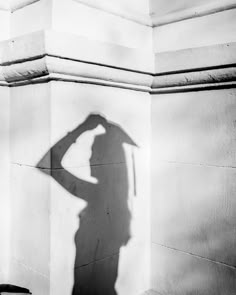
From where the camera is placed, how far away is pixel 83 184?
198 cm

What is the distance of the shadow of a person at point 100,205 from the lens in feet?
6.31

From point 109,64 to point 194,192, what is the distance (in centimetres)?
93

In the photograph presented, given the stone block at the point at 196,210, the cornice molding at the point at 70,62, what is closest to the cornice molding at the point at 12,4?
the cornice molding at the point at 70,62

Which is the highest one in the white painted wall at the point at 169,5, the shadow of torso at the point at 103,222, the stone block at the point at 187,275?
the white painted wall at the point at 169,5

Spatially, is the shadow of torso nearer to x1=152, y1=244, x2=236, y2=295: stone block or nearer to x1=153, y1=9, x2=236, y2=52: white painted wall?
x1=152, y1=244, x2=236, y2=295: stone block

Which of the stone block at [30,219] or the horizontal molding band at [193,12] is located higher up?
the horizontal molding band at [193,12]

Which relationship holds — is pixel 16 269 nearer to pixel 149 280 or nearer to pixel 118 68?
pixel 149 280

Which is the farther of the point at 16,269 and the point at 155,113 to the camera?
the point at 155,113

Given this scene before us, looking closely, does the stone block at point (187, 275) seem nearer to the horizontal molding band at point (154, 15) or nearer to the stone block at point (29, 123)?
the stone block at point (29, 123)

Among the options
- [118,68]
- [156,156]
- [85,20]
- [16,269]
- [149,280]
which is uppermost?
[85,20]

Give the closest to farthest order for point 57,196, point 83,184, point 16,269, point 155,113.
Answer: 1. point 57,196
2. point 83,184
3. point 16,269
4. point 155,113

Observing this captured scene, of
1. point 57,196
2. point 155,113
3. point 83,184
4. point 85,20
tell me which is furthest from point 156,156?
point 85,20

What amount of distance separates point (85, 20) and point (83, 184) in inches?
37.6

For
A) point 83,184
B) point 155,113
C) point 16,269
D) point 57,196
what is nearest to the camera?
point 57,196
